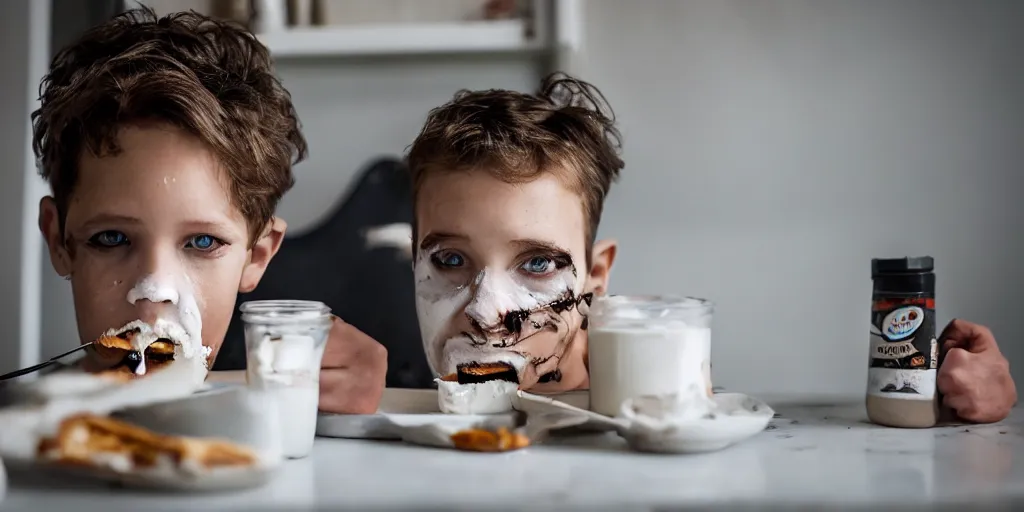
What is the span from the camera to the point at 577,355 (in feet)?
3.33

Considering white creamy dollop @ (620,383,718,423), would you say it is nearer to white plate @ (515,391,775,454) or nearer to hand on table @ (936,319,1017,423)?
white plate @ (515,391,775,454)

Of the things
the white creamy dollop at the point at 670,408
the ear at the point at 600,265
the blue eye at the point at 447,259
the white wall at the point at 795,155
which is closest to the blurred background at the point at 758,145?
the white wall at the point at 795,155

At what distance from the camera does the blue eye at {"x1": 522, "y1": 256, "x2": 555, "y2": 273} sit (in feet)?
3.02

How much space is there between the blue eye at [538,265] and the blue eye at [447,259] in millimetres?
73

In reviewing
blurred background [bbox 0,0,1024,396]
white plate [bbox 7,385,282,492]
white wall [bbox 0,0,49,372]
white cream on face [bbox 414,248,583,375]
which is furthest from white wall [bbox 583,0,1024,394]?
white wall [bbox 0,0,49,372]

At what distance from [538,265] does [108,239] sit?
18.5 inches

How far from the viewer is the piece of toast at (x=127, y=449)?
61 cm

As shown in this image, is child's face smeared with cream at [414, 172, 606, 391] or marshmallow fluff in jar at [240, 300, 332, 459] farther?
child's face smeared with cream at [414, 172, 606, 391]

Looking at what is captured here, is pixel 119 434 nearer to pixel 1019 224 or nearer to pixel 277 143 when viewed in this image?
pixel 277 143

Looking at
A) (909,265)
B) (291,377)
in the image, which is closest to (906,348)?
(909,265)

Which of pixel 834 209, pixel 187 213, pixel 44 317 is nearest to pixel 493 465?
pixel 187 213

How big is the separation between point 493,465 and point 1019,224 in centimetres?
99

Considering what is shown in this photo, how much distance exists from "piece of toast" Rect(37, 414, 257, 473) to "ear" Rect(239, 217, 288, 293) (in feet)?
1.16

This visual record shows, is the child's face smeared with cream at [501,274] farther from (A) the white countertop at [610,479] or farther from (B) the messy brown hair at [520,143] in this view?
(A) the white countertop at [610,479]
